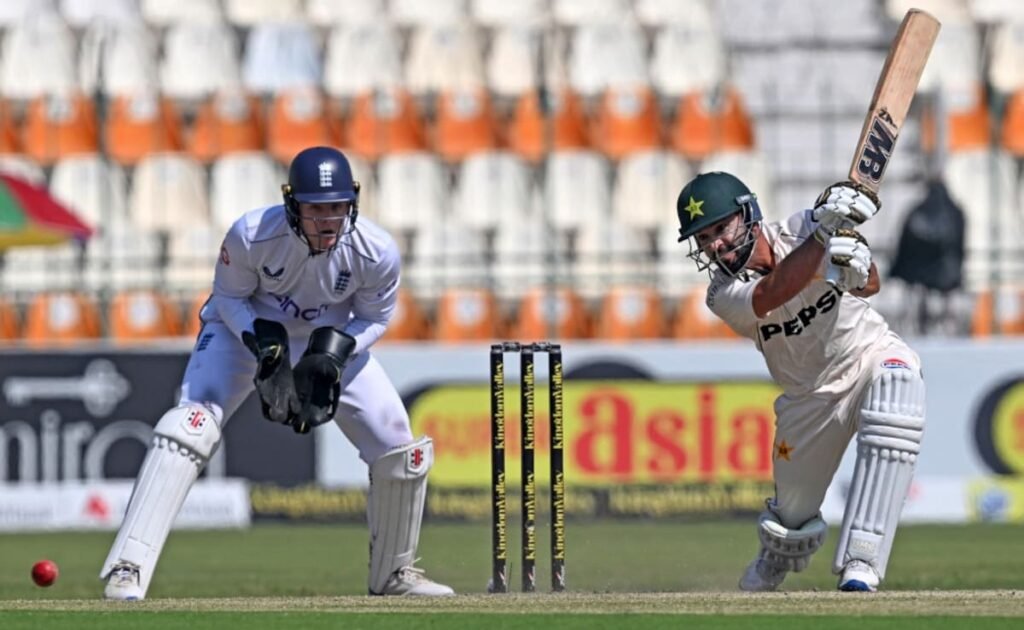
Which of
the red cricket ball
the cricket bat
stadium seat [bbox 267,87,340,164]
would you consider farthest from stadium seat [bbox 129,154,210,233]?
the cricket bat

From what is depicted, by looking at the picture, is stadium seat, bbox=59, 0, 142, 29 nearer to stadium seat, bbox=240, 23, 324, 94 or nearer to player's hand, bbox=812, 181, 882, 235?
stadium seat, bbox=240, 23, 324, 94

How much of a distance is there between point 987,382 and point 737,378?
1.79 metres

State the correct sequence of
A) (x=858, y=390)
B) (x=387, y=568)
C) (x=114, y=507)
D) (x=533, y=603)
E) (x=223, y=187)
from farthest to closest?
(x=223, y=187) → (x=114, y=507) → (x=387, y=568) → (x=858, y=390) → (x=533, y=603)

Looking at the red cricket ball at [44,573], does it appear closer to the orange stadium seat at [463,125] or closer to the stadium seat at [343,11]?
the orange stadium seat at [463,125]

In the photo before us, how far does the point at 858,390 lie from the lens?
7.50 metres

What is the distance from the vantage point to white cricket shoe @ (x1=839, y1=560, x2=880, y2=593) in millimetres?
7133

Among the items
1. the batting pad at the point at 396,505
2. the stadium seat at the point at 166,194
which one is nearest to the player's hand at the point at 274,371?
the batting pad at the point at 396,505

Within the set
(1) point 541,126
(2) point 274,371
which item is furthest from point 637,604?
(1) point 541,126

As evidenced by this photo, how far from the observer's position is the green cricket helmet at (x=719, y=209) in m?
7.21

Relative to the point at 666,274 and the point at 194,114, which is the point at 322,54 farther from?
the point at 666,274

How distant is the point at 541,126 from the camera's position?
16.1 m

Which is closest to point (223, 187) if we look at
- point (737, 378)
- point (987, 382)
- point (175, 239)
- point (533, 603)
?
point (175, 239)

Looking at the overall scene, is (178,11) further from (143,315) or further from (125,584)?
(125,584)

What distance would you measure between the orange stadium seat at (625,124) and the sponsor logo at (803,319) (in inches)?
349
